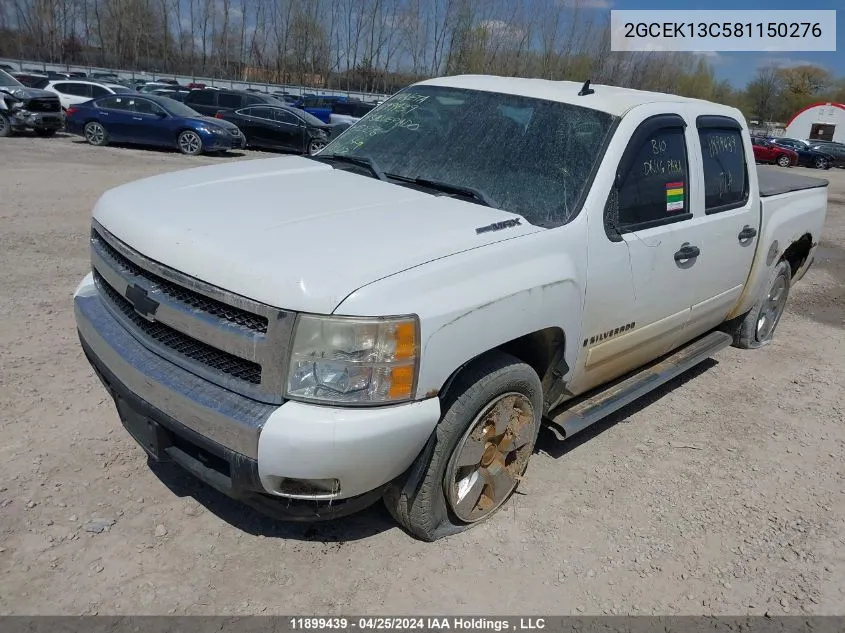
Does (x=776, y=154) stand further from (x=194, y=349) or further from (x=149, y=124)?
(x=194, y=349)

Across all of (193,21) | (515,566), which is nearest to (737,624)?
(515,566)

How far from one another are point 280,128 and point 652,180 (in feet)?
57.4

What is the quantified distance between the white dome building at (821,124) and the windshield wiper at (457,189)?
64679mm

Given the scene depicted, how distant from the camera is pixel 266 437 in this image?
231 cm

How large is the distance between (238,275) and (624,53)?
63179 millimetres

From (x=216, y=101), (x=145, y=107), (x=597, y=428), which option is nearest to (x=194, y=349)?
(x=597, y=428)

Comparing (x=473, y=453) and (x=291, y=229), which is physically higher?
(x=291, y=229)

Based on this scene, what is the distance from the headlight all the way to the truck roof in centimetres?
193

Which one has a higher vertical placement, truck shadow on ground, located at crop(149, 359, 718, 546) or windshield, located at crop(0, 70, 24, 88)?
windshield, located at crop(0, 70, 24, 88)

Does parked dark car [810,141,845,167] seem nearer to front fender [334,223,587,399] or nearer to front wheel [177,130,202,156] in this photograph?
front wheel [177,130,202,156]

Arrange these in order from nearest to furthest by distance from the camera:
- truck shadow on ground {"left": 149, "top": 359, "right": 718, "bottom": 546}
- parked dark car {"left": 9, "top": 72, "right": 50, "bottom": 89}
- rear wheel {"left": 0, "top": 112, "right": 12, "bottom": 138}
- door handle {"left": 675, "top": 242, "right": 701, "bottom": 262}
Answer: truck shadow on ground {"left": 149, "top": 359, "right": 718, "bottom": 546}
door handle {"left": 675, "top": 242, "right": 701, "bottom": 262}
rear wheel {"left": 0, "top": 112, "right": 12, "bottom": 138}
parked dark car {"left": 9, "top": 72, "right": 50, "bottom": 89}

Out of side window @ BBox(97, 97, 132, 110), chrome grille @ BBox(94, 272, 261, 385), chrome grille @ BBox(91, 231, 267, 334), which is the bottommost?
side window @ BBox(97, 97, 132, 110)

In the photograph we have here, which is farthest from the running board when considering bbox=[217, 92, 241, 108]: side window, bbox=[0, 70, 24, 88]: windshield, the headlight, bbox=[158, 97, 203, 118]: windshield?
bbox=[217, 92, 241, 108]: side window

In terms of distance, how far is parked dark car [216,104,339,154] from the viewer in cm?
1942
